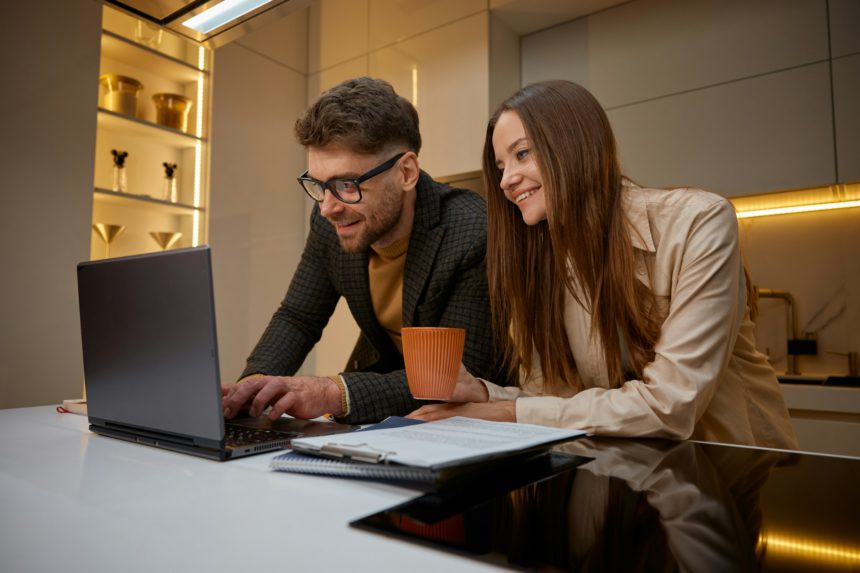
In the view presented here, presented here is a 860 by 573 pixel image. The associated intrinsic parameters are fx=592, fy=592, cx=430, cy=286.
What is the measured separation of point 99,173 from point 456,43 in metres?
1.95

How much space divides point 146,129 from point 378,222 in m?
2.22

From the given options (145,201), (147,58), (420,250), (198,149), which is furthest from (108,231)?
(420,250)

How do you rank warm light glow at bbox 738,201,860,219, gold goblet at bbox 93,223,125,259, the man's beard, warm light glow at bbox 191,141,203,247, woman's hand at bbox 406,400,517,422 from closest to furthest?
woman's hand at bbox 406,400,517,422 → the man's beard → warm light glow at bbox 738,201,860,219 → gold goblet at bbox 93,223,125,259 → warm light glow at bbox 191,141,203,247

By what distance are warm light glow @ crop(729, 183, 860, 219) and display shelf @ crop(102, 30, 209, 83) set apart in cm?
284

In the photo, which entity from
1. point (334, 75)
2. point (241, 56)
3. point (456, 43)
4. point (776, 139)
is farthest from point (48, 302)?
point (776, 139)

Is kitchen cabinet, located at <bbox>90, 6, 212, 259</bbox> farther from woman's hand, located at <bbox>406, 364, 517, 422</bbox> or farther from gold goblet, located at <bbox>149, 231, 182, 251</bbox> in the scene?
woman's hand, located at <bbox>406, 364, 517, 422</bbox>

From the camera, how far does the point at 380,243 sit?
1.53m

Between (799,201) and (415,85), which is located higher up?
(415,85)

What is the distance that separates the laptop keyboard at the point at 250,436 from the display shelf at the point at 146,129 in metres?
2.61

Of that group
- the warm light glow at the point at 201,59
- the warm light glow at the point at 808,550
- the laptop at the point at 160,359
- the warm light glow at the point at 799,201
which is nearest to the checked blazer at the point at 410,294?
the laptop at the point at 160,359

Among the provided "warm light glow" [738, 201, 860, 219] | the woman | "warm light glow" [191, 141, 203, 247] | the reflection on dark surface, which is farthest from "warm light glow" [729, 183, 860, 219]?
"warm light glow" [191, 141, 203, 247]

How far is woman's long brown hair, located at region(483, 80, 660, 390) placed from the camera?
3.54 feet

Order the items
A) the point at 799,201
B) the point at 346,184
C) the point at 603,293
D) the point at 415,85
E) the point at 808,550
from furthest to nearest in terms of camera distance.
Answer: the point at 415,85
the point at 799,201
the point at 346,184
the point at 603,293
the point at 808,550

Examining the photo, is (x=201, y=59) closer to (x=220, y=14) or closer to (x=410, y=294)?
(x=220, y=14)
